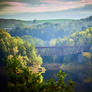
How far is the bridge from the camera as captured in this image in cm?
1397

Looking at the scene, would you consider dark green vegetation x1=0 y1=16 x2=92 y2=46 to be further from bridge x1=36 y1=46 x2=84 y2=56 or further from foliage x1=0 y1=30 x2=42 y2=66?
foliage x1=0 y1=30 x2=42 y2=66

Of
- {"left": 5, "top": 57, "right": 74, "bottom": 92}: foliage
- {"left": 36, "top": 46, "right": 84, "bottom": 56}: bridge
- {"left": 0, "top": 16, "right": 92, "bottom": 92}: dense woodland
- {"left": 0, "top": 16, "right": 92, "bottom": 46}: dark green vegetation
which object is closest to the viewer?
→ {"left": 5, "top": 57, "right": 74, "bottom": 92}: foliage

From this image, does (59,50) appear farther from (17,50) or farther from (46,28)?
(17,50)

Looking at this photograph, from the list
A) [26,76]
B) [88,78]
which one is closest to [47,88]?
[26,76]

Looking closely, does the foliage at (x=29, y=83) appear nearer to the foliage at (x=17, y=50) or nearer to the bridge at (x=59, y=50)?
the foliage at (x=17, y=50)

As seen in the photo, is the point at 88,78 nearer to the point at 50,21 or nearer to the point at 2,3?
the point at 50,21

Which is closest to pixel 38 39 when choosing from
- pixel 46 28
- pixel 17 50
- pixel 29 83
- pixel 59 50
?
pixel 46 28

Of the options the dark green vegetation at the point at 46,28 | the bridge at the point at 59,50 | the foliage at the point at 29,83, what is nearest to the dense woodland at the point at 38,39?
the dark green vegetation at the point at 46,28

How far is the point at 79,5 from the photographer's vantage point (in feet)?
44.4

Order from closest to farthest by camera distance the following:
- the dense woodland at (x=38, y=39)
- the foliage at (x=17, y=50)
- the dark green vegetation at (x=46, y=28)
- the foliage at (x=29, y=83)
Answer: the foliage at (x=29, y=83) → the foliage at (x=17, y=50) → the dense woodland at (x=38, y=39) → the dark green vegetation at (x=46, y=28)

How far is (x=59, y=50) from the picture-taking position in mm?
14609

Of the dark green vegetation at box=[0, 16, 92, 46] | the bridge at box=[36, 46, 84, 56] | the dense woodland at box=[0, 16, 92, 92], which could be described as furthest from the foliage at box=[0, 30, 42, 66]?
the dark green vegetation at box=[0, 16, 92, 46]

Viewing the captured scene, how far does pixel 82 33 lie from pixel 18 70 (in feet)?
29.5

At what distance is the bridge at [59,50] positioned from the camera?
45.8ft
